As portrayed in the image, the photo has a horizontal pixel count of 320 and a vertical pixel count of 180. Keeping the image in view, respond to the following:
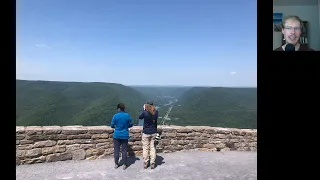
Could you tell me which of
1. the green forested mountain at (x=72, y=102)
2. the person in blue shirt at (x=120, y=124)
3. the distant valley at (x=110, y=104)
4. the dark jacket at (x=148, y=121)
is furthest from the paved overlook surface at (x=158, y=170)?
the green forested mountain at (x=72, y=102)

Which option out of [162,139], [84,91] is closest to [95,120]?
[84,91]

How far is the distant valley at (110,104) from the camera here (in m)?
43.7

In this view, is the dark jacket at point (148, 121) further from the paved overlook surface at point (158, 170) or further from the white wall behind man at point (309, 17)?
the white wall behind man at point (309, 17)

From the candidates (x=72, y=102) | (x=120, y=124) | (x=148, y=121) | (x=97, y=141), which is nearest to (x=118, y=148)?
(x=120, y=124)

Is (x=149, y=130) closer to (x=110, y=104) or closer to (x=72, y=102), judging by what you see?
(x=110, y=104)

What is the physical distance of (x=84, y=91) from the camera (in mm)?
66688

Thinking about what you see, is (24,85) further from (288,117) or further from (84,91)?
(288,117)

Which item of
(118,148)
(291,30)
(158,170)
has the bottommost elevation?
(158,170)

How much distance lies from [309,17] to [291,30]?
0.59ft

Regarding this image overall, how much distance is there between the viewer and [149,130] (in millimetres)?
5922

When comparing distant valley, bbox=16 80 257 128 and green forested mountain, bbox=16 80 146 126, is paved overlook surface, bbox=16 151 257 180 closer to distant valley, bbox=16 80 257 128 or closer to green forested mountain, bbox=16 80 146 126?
distant valley, bbox=16 80 257 128

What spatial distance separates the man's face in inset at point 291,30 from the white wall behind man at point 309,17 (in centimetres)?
6

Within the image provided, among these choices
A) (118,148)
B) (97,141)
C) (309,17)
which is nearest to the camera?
(309,17)
